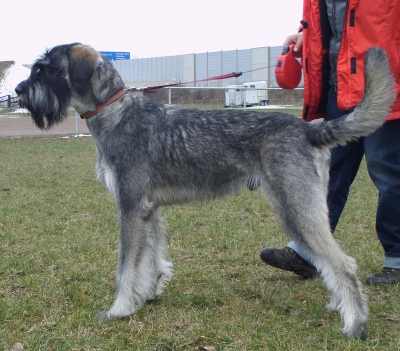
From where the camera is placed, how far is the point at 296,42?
527 centimetres

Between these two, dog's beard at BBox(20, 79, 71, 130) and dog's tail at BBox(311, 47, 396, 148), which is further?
dog's beard at BBox(20, 79, 71, 130)

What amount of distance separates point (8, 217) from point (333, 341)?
509 cm

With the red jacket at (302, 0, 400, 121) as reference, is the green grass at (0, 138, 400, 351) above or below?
below

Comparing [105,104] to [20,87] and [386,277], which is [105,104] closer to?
[20,87]

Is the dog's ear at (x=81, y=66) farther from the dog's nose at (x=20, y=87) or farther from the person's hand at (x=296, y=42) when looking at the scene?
the person's hand at (x=296, y=42)

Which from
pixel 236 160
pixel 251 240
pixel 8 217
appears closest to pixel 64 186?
pixel 8 217

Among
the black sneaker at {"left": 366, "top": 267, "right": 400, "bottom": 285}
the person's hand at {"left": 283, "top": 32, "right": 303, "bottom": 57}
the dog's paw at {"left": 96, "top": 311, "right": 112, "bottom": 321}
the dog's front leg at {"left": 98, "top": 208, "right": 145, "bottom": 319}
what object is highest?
the person's hand at {"left": 283, "top": 32, "right": 303, "bottom": 57}

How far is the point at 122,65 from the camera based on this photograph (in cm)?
6138

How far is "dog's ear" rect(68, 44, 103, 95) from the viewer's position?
450cm

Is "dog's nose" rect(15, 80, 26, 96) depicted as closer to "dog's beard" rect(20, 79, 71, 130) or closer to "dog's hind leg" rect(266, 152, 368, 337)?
"dog's beard" rect(20, 79, 71, 130)

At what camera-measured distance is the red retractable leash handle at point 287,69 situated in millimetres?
5199

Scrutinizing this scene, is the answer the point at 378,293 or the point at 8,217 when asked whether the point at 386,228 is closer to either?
the point at 378,293

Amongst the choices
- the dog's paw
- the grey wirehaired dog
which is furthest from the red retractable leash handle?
the dog's paw

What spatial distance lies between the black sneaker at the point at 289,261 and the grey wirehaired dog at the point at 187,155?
2.79 feet
